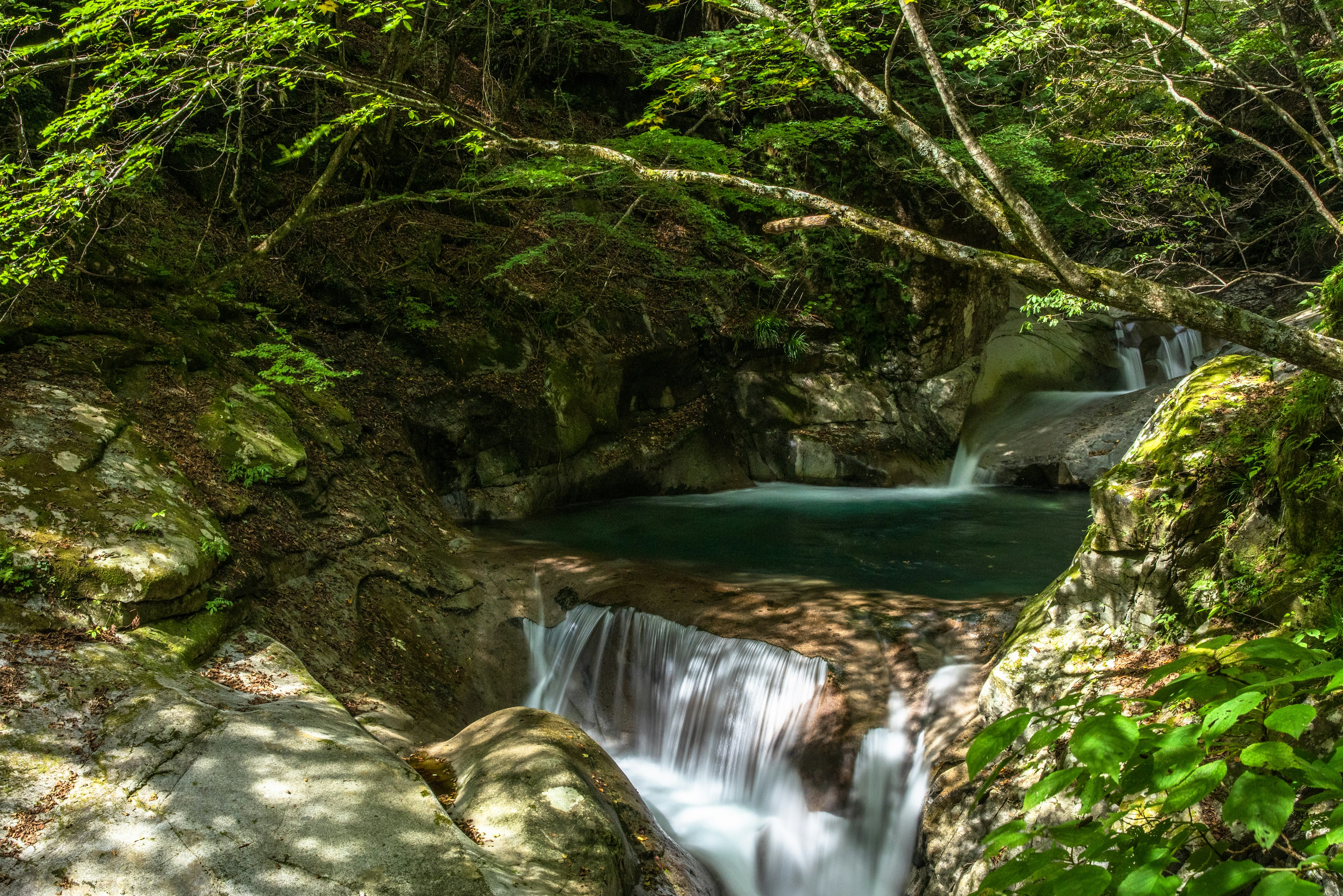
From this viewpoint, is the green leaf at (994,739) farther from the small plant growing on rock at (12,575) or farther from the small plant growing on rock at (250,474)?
the small plant growing on rock at (250,474)

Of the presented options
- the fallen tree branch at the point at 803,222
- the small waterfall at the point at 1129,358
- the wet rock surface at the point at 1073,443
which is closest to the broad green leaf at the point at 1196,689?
the fallen tree branch at the point at 803,222

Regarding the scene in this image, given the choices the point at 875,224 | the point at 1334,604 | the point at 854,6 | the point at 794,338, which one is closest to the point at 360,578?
the point at 875,224

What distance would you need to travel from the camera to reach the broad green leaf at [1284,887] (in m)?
1.00

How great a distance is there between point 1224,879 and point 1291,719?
25cm

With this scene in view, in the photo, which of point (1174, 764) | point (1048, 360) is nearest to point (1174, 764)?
point (1174, 764)

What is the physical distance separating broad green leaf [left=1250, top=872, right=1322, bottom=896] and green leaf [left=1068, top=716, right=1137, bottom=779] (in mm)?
206

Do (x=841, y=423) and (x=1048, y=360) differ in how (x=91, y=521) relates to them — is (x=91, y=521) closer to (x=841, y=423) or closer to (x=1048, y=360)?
(x=841, y=423)

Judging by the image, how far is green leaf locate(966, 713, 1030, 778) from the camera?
51.8 inches

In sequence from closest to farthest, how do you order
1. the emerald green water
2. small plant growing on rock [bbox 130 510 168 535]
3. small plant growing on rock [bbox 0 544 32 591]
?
small plant growing on rock [bbox 0 544 32 591] → small plant growing on rock [bbox 130 510 168 535] → the emerald green water

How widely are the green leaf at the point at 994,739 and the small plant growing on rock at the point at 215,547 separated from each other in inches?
212

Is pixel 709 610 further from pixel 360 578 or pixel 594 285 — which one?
pixel 594 285

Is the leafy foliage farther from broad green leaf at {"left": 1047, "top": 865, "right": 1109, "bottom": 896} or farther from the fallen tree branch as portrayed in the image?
the fallen tree branch

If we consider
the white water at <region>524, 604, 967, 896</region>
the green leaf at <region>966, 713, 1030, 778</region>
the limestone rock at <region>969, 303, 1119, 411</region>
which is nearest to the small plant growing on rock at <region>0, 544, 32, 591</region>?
the white water at <region>524, 604, 967, 896</region>

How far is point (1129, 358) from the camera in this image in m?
15.8
